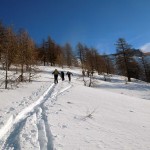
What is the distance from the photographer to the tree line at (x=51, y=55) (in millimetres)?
19734

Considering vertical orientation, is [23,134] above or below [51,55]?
below

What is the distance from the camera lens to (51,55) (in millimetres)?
65688

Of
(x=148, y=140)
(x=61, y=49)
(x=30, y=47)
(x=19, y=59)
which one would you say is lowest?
(x=148, y=140)

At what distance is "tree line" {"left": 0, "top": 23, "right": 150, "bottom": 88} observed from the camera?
19.7 meters

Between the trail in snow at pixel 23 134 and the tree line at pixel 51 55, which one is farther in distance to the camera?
the tree line at pixel 51 55

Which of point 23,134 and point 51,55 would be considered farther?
point 51,55

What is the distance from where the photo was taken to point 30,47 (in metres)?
27.0

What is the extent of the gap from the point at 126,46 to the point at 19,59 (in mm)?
29854

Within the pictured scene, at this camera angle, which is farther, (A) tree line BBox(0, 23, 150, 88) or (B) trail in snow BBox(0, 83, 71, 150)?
(A) tree line BBox(0, 23, 150, 88)

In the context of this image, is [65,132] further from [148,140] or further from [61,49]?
[61,49]

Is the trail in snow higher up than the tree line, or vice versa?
the tree line

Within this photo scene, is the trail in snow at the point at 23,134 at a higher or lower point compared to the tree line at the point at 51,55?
lower

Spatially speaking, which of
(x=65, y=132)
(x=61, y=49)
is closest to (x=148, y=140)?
(x=65, y=132)

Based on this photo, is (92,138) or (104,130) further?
(104,130)
